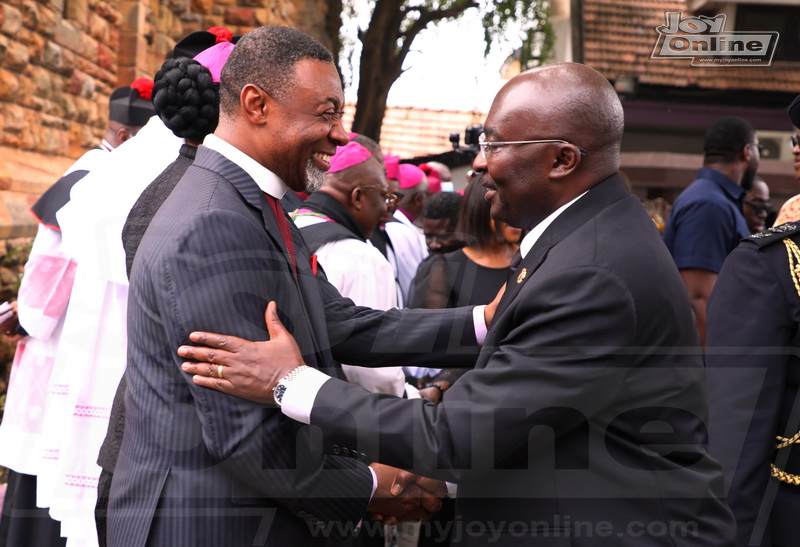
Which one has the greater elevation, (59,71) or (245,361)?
(59,71)

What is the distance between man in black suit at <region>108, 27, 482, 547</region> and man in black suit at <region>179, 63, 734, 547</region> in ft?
0.30

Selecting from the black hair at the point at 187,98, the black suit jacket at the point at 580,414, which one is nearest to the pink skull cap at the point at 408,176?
the black hair at the point at 187,98

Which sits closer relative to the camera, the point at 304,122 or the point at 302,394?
the point at 302,394

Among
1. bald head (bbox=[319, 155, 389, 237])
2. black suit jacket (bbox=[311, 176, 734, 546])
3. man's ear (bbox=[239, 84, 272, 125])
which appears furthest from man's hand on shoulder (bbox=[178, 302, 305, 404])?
bald head (bbox=[319, 155, 389, 237])

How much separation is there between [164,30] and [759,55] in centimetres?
1176

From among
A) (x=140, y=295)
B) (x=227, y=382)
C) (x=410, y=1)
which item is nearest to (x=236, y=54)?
(x=140, y=295)

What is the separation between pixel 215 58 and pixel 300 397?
1438mm

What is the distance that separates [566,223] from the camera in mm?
2273

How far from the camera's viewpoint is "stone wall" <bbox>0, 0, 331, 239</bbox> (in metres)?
5.82

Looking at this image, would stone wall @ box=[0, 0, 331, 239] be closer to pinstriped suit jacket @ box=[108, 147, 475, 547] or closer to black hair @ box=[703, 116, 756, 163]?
pinstriped suit jacket @ box=[108, 147, 475, 547]

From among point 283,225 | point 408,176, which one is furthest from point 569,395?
point 408,176

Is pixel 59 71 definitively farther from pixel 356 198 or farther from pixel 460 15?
pixel 460 15

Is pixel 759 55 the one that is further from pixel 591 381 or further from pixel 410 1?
pixel 591 381

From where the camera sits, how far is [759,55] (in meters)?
16.1
